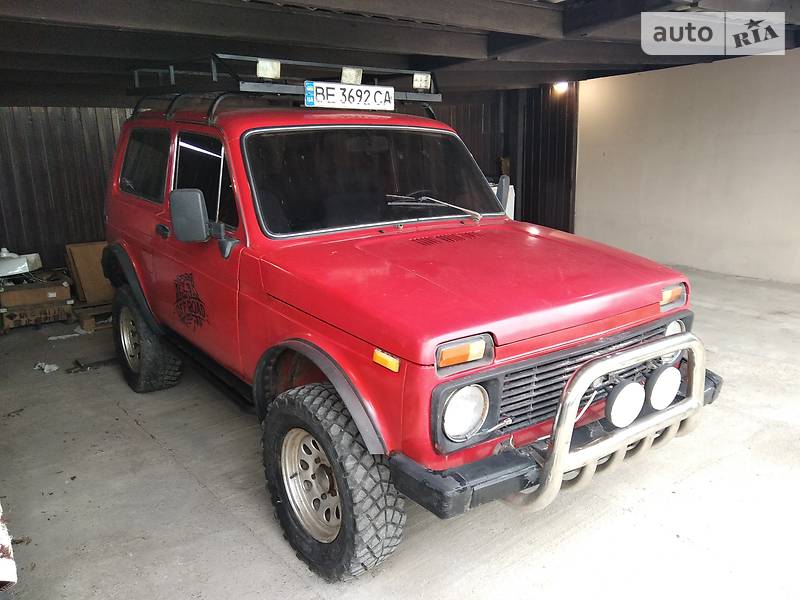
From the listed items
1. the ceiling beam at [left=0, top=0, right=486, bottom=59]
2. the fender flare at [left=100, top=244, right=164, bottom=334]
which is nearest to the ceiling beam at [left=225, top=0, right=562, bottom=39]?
the ceiling beam at [left=0, top=0, right=486, bottom=59]

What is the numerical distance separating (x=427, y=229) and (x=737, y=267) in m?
6.95

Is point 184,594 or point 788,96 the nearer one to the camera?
point 184,594

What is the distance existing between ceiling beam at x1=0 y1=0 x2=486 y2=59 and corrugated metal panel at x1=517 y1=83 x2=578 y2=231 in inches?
188

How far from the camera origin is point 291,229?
119 inches

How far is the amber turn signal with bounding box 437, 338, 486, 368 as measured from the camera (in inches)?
84.9

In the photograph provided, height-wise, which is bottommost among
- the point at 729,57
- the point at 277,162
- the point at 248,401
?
the point at 248,401

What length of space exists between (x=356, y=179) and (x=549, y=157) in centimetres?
863

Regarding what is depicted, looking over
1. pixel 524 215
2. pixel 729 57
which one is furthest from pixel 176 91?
pixel 524 215

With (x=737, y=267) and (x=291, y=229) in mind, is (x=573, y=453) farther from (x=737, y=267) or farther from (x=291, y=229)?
(x=737, y=267)

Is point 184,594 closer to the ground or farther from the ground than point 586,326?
closer to the ground

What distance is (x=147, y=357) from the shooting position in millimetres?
4434

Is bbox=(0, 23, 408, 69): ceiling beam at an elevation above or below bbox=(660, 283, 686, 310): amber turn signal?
above

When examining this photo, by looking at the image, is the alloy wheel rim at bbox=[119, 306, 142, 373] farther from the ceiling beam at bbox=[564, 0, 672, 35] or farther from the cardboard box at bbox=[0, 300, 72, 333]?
the ceiling beam at bbox=[564, 0, 672, 35]

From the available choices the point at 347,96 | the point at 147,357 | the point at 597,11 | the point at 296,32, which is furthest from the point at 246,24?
the point at 597,11
